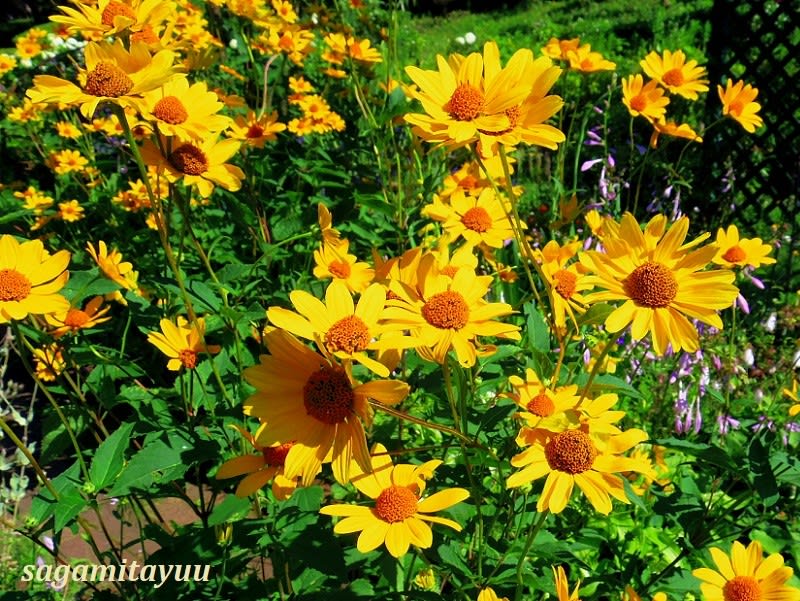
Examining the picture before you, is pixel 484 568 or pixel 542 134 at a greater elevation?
pixel 542 134

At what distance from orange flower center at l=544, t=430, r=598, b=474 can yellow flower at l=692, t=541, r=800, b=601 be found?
41cm

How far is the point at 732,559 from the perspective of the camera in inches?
54.0

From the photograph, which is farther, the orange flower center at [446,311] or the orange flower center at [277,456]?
the orange flower center at [277,456]

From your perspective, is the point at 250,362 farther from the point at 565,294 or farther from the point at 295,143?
the point at 295,143

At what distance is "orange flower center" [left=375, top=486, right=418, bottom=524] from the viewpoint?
1173 millimetres

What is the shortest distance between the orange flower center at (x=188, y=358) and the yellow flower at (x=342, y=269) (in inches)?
13.2

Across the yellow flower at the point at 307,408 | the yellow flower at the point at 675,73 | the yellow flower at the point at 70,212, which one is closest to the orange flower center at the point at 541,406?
the yellow flower at the point at 307,408

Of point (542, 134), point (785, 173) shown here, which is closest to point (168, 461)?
point (542, 134)

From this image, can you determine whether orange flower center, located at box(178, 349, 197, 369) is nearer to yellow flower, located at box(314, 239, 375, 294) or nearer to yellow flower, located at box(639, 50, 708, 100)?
yellow flower, located at box(314, 239, 375, 294)

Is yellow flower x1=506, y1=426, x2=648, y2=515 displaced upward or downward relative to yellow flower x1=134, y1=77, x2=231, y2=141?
downward

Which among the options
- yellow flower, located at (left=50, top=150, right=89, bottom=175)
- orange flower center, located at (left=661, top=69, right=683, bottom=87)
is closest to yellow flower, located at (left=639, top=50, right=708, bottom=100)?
A: orange flower center, located at (left=661, top=69, right=683, bottom=87)

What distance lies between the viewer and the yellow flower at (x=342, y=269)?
4.92 ft

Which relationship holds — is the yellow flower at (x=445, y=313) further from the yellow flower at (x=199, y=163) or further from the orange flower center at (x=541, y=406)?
A: the yellow flower at (x=199, y=163)

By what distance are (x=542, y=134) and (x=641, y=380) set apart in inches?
74.8
